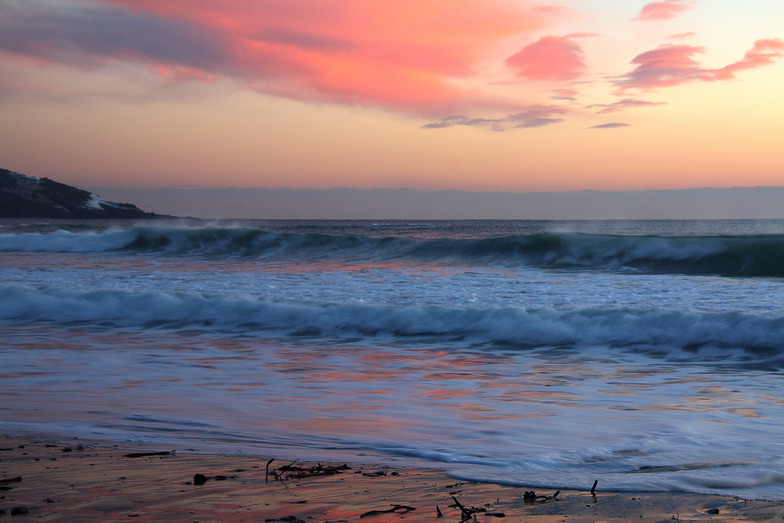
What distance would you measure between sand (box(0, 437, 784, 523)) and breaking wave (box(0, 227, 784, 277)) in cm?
1614

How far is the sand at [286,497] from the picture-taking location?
2.51 m

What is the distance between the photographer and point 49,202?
371 ft

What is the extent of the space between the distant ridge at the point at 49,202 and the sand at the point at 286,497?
4694 inches

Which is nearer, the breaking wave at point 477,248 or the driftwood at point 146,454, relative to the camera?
the driftwood at point 146,454

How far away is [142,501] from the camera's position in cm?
265

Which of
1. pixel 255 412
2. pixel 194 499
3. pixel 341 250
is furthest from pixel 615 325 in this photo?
pixel 341 250

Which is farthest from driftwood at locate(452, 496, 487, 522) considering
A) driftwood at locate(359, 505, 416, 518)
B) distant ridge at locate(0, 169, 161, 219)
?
distant ridge at locate(0, 169, 161, 219)

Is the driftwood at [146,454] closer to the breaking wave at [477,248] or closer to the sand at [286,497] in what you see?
the sand at [286,497]

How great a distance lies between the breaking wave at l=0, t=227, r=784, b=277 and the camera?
19250 millimetres

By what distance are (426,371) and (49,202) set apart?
123 meters

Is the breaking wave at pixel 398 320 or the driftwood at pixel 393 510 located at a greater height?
the driftwood at pixel 393 510

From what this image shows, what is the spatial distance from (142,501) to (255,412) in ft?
6.69

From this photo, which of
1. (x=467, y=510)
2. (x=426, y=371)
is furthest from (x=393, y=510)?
(x=426, y=371)

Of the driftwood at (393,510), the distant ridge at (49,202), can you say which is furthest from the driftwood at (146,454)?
the distant ridge at (49,202)
